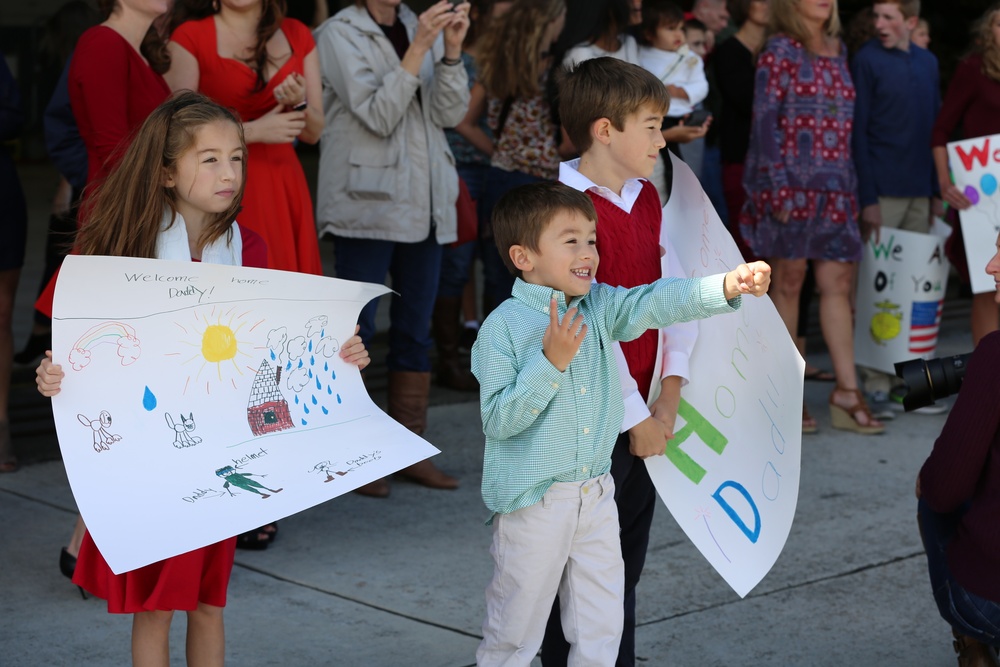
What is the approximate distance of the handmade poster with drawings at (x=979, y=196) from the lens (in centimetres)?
594

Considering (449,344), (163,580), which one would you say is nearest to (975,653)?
(163,580)

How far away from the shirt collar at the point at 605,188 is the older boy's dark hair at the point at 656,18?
2.68m

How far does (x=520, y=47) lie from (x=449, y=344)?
1.77m

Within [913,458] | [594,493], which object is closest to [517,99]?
[913,458]

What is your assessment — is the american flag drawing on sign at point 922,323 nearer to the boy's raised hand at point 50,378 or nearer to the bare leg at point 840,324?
the bare leg at point 840,324

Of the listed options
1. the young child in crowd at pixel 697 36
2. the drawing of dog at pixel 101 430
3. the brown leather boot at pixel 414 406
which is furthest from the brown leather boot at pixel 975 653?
the young child in crowd at pixel 697 36

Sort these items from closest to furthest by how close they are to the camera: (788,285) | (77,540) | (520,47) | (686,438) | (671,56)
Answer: (686,438) → (77,540) → (520,47) → (671,56) → (788,285)

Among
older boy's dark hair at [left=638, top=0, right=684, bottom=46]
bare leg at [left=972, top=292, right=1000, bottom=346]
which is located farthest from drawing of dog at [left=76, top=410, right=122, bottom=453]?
bare leg at [left=972, top=292, right=1000, bottom=346]

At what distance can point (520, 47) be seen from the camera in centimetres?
568

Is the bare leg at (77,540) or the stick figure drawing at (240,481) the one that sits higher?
the stick figure drawing at (240,481)

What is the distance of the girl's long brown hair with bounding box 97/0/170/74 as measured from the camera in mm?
4203

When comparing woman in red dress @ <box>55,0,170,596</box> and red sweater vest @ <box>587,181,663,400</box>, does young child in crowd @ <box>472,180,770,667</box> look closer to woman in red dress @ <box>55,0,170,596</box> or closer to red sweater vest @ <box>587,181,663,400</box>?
red sweater vest @ <box>587,181,663,400</box>

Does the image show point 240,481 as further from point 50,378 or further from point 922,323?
point 922,323

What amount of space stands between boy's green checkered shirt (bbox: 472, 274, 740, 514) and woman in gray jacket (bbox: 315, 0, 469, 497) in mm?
2040
